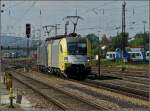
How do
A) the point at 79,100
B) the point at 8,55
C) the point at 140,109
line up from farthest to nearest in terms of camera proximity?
the point at 8,55
the point at 79,100
the point at 140,109

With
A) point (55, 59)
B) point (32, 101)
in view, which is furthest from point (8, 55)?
point (32, 101)

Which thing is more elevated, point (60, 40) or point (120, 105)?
point (60, 40)

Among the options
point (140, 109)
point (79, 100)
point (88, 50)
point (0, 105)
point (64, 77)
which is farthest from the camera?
point (64, 77)

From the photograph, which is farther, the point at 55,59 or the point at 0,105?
the point at 55,59

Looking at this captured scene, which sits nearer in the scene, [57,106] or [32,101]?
[57,106]

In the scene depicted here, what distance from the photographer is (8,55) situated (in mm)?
157875

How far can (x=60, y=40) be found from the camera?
3722 cm

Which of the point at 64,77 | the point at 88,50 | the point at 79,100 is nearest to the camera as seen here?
the point at 79,100

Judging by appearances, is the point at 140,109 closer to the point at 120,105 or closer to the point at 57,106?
the point at 120,105

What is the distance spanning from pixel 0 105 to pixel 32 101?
9.47ft

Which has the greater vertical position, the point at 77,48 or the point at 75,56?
the point at 77,48

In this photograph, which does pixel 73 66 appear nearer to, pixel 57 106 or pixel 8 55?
pixel 57 106

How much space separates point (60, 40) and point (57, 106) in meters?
19.3

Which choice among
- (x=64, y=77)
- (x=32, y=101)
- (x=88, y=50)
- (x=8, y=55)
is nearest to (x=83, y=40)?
(x=88, y=50)
